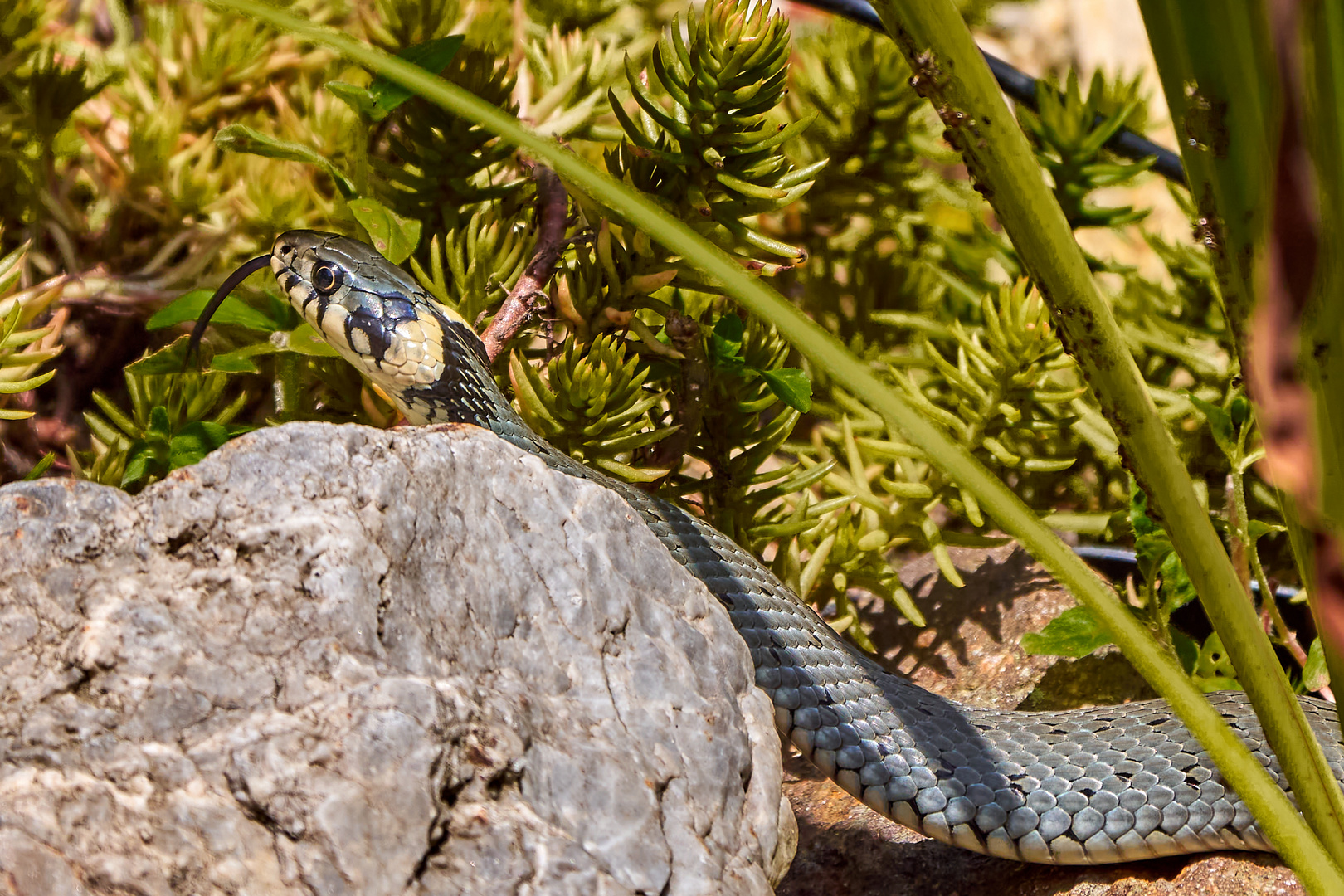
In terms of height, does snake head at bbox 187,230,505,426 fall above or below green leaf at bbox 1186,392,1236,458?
below

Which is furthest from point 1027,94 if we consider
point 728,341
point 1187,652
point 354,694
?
point 354,694

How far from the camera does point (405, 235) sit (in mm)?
1795

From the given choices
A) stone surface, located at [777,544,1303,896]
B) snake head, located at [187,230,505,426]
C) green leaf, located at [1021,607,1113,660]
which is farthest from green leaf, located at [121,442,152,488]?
green leaf, located at [1021,607,1113,660]

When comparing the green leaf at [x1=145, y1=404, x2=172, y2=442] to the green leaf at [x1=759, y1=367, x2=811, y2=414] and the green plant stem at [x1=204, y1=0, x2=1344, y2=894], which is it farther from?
the green leaf at [x1=759, y1=367, x2=811, y2=414]

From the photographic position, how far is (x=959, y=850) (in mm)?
1872

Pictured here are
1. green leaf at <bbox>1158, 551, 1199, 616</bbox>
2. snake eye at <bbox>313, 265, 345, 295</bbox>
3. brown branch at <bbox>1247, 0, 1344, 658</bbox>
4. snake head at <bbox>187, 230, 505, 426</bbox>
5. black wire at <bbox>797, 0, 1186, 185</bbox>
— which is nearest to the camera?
brown branch at <bbox>1247, 0, 1344, 658</bbox>

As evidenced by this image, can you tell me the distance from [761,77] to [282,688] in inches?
46.5

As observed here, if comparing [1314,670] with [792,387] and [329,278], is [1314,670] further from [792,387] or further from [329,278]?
[329,278]

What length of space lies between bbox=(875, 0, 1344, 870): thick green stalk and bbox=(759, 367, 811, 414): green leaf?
2.43 feet

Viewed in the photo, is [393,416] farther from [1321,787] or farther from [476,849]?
[1321,787]

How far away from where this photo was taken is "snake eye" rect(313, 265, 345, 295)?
222 cm

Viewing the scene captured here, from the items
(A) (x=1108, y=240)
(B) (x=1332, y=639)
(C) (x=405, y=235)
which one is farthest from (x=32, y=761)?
(A) (x=1108, y=240)

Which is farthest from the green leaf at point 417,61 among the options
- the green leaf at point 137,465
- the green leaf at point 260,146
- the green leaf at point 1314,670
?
the green leaf at point 1314,670

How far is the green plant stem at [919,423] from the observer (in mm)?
996
